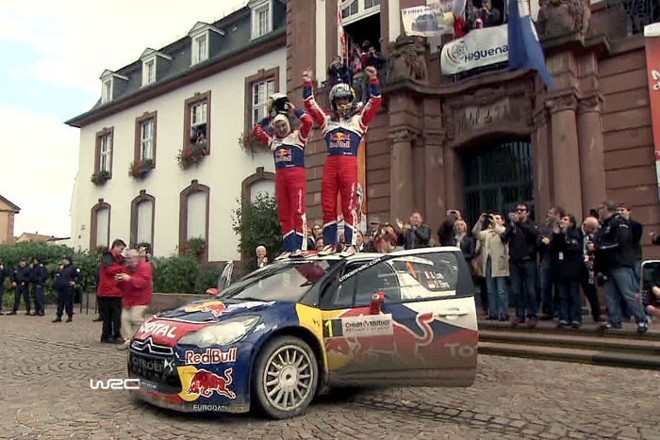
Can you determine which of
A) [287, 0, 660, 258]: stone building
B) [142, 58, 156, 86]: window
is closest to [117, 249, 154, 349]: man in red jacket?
[287, 0, 660, 258]: stone building

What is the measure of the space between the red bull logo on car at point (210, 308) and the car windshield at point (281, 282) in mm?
317

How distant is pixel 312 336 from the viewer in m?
5.64

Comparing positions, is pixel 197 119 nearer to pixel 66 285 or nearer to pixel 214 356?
pixel 66 285

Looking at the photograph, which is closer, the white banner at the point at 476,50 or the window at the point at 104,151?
the white banner at the point at 476,50

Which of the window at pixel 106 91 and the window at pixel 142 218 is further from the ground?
the window at pixel 106 91

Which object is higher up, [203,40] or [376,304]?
[203,40]

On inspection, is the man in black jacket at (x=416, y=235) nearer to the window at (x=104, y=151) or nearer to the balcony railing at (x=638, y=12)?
the balcony railing at (x=638, y=12)

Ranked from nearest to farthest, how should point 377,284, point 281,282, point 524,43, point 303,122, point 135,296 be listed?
point 377,284 < point 281,282 < point 303,122 < point 135,296 < point 524,43

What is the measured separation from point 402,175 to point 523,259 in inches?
226

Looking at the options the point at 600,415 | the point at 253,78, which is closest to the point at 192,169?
the point at 253,78

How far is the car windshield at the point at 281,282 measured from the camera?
595cm

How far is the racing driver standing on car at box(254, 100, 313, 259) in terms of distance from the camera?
845 centimetres

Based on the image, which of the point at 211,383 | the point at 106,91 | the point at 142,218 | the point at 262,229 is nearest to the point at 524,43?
the point at 262,229

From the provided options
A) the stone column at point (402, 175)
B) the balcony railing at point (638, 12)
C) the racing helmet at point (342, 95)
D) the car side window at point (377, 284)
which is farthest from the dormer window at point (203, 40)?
the car side window at point (377, 284)
